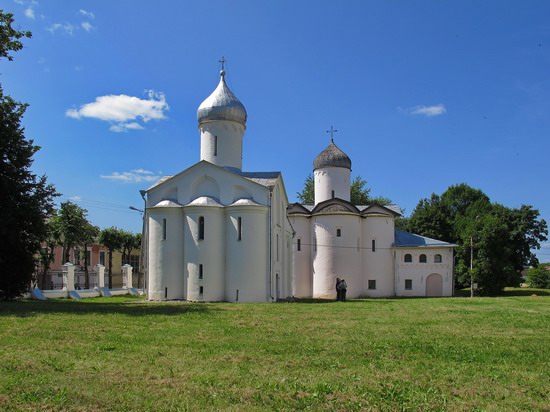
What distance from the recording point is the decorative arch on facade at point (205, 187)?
29.0 meters

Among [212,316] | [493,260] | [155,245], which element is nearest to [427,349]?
[212,316]

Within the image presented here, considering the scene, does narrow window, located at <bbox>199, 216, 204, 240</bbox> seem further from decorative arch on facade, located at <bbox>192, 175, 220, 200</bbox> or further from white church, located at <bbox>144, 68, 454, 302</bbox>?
decorative arch on facade, located at <bbox>192, 175, 220, 200</bbox>

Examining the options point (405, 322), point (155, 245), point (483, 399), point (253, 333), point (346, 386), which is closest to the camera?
point (483, 399)

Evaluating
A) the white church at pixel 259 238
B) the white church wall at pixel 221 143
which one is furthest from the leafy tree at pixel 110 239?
the white church wall at pixel 221 143

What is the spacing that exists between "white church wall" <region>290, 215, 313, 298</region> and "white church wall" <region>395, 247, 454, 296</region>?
6.84 m

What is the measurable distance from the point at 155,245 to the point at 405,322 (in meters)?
16.6

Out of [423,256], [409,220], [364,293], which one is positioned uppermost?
[409,220]

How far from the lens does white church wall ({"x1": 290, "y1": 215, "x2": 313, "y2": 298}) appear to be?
39906mm

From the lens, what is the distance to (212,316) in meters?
17.1

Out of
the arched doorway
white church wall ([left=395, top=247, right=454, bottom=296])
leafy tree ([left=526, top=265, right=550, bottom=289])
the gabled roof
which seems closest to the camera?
white church wall ([left=395, top=247, right=454, bottom=296])

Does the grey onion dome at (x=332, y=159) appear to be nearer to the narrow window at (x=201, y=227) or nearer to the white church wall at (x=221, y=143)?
the white church wall at (x=221, y=143)

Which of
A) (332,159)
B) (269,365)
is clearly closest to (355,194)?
(332,159)

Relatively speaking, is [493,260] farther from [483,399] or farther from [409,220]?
[483,399]

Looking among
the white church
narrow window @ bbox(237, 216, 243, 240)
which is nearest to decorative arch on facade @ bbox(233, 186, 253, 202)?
the white church
